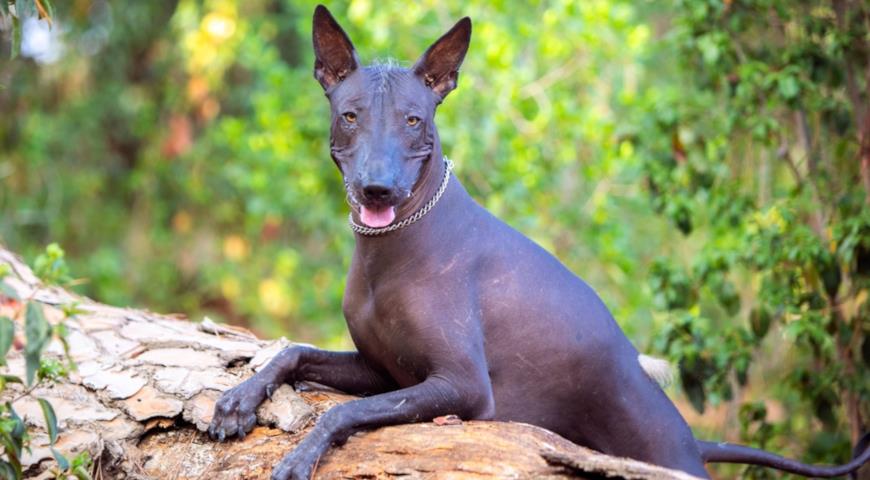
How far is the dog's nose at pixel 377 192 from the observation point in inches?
172

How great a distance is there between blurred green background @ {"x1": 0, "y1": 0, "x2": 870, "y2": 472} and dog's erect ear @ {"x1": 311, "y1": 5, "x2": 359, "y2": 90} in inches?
43.6

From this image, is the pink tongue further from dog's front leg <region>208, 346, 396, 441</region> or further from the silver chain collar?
dog's front leg <region>208, 346, 396, 441</region>

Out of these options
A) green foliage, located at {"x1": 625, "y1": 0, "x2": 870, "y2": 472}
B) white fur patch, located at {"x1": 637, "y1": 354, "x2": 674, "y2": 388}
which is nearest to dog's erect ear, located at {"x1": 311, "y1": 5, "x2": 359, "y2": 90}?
white fur patch, located at {"x1": 637, "y1": 354, "x2": 674, "y2": 388}

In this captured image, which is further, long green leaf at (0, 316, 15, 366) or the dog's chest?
the dog's chest

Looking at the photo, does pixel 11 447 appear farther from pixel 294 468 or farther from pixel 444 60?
pixel 444 60

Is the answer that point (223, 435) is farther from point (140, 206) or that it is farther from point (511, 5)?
point (140, 206)

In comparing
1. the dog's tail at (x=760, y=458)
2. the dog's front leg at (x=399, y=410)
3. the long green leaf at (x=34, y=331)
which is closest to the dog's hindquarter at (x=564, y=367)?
the dog's tail at (x=760, y=458)

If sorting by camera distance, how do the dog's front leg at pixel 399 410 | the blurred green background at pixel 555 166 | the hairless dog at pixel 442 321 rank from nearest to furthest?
the dog's front leg at pixel 399 410
the hairless dog at pixel 442 321
the blurred green background at pixel 555 166

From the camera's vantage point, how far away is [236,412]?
15.4ft

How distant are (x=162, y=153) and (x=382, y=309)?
11144 millimetres

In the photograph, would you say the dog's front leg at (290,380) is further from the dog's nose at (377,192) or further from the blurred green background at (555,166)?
the blurred green background at (555,166)

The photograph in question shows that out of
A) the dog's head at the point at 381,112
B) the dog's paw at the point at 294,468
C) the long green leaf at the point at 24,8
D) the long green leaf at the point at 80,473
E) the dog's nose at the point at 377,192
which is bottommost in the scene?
the dog's paw at the point at 294,468

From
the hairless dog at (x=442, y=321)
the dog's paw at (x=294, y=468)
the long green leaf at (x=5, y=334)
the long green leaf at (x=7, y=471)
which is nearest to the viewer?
the long green leaf at (x=5, y=334)

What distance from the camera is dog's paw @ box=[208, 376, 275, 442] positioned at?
4660 mm
